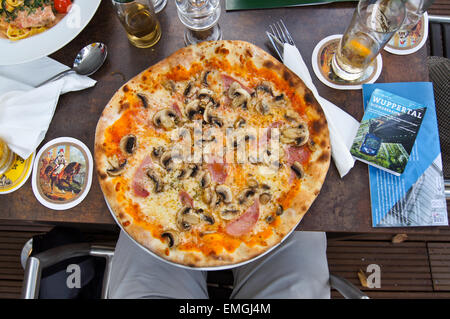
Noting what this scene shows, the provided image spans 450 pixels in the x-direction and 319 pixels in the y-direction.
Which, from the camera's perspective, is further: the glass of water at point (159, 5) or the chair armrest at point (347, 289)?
the glass of water at point (159, 5)

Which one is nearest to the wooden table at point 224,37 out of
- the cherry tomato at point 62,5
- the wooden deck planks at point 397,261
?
the cherry tomato at point 62,5

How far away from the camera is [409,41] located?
1.34 metres

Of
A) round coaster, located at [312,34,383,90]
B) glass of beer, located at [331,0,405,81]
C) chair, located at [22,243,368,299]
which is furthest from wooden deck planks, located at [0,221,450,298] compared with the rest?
glass of beer, located at [331,0,405,81]

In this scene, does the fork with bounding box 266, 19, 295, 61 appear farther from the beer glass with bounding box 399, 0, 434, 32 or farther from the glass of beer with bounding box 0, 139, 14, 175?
the glass of beer with bounding box 0, 139, 14, 175

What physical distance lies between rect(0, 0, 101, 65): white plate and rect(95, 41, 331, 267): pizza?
0.96ft

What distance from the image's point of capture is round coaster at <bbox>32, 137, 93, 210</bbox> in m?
1.25

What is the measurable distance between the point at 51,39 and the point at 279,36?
90 cm

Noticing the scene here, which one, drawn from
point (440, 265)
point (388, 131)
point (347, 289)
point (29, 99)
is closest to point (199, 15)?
point (29, 99)

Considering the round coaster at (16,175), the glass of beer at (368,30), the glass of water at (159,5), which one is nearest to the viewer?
the glass of beer at (368,30)

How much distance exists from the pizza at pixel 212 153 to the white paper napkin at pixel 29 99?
245 millimetres

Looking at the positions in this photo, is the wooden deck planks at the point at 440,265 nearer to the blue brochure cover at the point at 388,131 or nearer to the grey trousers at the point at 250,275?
the grey trousers at the point at 250,275

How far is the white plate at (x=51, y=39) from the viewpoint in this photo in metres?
1.24
